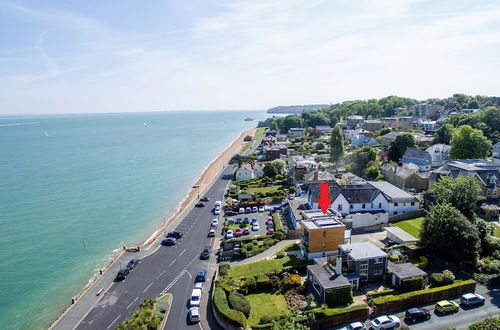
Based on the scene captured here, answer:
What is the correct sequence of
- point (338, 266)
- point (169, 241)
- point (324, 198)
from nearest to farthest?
point (338, 266) < point (169, 241) < point (324, 198)

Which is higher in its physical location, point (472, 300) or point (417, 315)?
point (472, 300)

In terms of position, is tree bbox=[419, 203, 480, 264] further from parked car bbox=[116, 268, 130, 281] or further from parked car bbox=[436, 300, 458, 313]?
parked car bbox=[116, 268, 130, 281]

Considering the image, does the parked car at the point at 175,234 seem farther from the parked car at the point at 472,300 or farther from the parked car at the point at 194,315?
the parked car at the point at 472,300

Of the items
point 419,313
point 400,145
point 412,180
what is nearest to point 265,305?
point 419,313

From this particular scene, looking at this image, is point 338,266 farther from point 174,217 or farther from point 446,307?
point 174,217

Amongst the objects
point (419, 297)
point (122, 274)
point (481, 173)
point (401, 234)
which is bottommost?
point (122, 274)

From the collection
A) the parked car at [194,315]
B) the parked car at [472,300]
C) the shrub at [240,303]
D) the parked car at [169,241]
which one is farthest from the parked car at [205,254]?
the parked car at [472,300]

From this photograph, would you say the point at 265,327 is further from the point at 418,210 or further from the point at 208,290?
the point at 418,210

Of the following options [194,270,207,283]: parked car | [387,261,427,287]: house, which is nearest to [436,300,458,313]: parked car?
[387,261,427,287]: house

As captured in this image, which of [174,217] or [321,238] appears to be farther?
[174,217]
